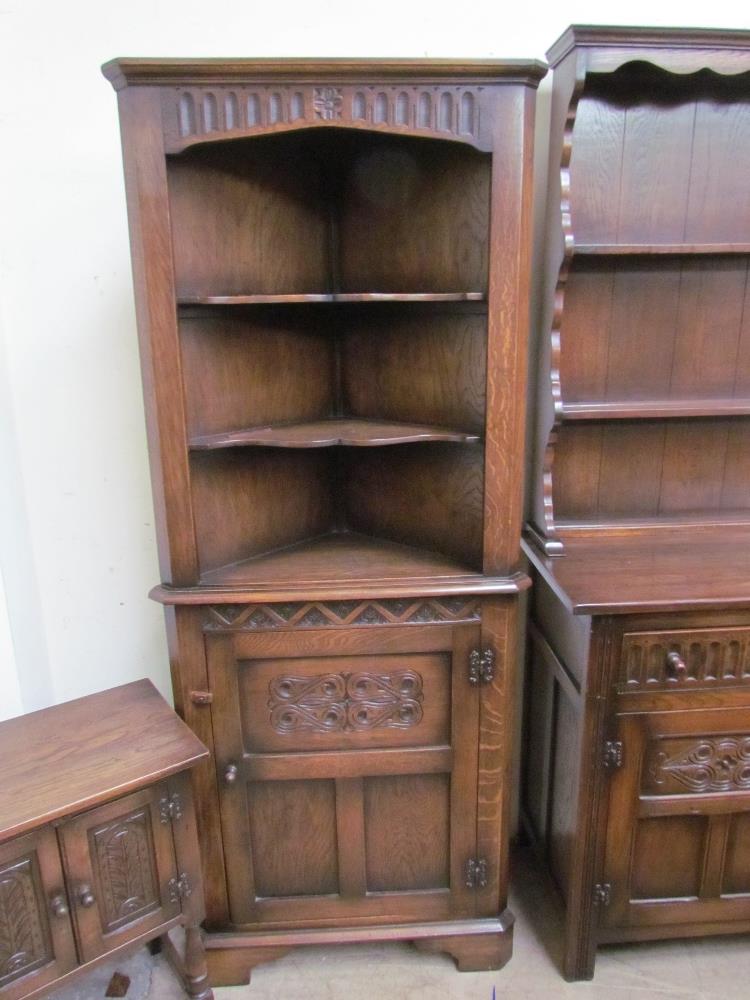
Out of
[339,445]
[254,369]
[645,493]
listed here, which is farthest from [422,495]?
[645,493]

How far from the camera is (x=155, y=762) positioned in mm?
1343

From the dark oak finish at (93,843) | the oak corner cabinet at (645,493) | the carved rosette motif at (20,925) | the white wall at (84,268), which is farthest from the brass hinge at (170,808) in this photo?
the oak corner cabinet at (645,493)

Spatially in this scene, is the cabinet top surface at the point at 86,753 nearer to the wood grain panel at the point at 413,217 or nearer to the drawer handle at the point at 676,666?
the drawer handle at the point at 676,666

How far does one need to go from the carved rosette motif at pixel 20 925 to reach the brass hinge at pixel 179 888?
0.24 meters

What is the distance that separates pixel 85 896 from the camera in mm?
1290

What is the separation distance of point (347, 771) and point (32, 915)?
2.13 ft

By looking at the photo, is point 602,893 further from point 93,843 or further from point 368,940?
point 93,843

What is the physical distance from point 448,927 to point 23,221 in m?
1.96

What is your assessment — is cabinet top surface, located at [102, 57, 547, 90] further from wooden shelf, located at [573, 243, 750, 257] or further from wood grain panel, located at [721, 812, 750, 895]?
wood grain panel, located at [721, 812, 750, 895]

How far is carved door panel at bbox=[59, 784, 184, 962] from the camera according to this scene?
1278mm

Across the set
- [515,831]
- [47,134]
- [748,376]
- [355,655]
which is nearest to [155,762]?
[355,655]

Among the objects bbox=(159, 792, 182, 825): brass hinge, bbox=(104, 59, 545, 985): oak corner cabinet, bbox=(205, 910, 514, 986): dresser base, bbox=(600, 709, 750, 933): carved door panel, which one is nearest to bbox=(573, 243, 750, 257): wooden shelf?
bbox=(104, 59, 545, 985): oak corner cabinet

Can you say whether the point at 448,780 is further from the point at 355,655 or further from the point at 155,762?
the point at 155,762

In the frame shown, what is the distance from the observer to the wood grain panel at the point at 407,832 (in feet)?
5.15
